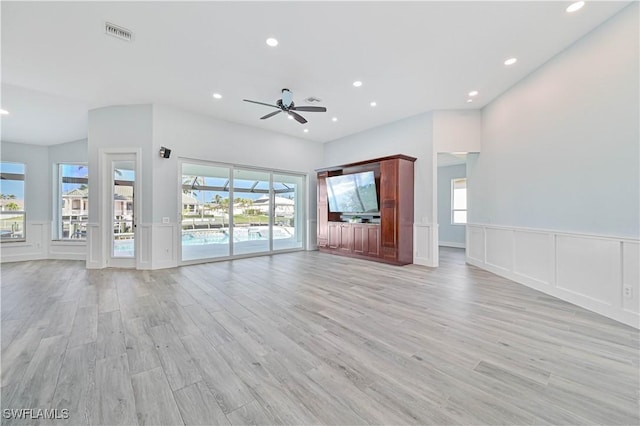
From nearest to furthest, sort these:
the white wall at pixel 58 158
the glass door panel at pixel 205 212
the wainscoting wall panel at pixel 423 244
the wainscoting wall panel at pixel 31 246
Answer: the wainscoting wall panel at pixel 423 244 → the glass door panel at pixel 205 212 → the wainscoting wall panel at pixel 31 246 → the white wall at pixel 58 158

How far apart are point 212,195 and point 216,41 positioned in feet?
11.9

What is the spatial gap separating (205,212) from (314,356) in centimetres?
493

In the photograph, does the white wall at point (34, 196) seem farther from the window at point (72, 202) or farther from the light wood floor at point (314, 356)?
the light wood floor at point (314, 356)

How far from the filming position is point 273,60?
363 cm

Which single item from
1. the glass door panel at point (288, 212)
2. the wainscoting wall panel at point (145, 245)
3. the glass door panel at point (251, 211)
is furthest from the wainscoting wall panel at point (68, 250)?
the glass door panel at point (288, 212)

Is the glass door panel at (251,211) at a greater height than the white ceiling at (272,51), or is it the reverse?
the white ceiling at (272,51)

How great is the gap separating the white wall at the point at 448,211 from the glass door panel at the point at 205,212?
267 inches

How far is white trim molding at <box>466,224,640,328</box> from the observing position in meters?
2.72

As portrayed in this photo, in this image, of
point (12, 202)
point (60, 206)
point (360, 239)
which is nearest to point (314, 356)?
point (360, 239)

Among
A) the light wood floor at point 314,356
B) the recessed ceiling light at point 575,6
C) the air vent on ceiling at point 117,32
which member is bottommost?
the light wood floor at point 314,356

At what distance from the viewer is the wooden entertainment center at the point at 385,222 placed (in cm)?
556

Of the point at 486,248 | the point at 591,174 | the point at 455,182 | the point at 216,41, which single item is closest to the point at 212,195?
the point at 216,41

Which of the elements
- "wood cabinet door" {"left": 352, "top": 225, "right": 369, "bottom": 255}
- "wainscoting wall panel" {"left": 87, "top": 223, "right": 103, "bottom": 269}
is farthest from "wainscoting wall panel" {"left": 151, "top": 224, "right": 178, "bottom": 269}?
"wood cabinet door" {"left": 352, "top": 225, "right": 369, "bottom": 255}

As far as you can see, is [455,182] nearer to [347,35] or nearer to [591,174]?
[591,174]
